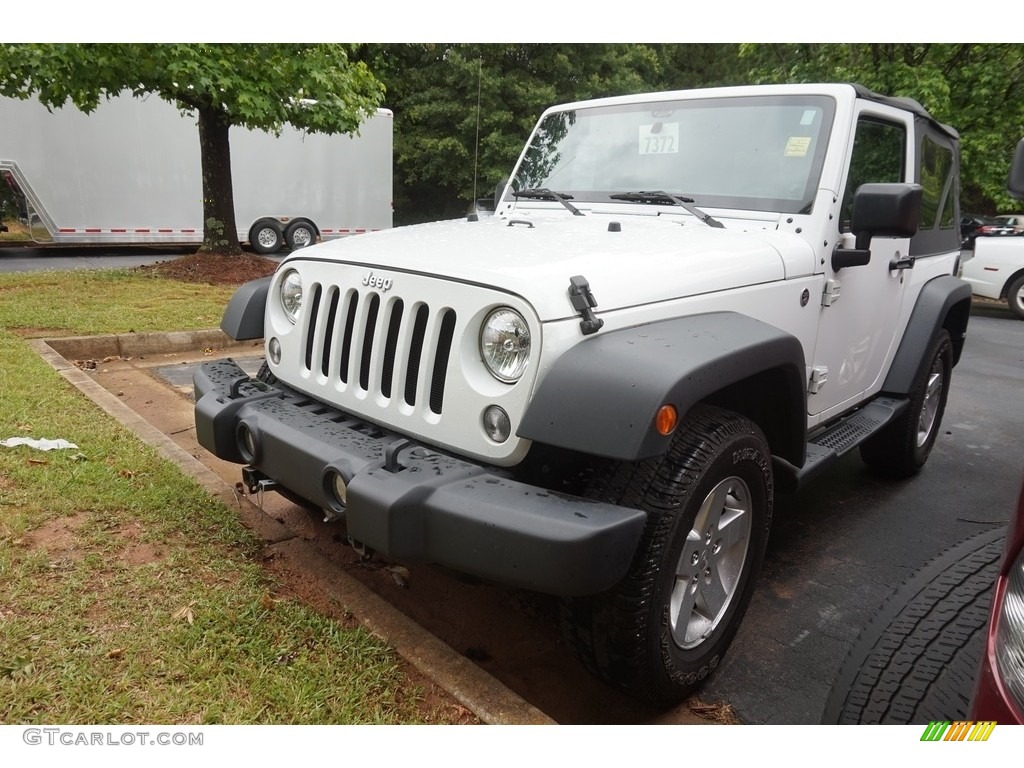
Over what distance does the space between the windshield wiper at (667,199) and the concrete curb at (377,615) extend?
2.03 metres

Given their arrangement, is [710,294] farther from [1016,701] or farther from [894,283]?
[894,283]

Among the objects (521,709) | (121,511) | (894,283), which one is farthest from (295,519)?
(894,283)

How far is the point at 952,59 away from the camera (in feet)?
49.3

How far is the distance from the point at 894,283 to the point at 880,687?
2.62 m

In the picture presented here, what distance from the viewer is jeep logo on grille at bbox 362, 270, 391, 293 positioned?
255 cm

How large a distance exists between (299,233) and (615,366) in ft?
56.3

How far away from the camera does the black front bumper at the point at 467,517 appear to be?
6.34 feet

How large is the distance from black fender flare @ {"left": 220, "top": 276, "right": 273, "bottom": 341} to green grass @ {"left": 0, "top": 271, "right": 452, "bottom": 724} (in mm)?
819

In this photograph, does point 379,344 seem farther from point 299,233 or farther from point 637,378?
point 299,233

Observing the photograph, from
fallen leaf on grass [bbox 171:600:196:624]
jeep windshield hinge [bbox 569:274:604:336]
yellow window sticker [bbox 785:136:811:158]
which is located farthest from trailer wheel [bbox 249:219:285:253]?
jeep windshield hinge [bbox 569:274:604:336]

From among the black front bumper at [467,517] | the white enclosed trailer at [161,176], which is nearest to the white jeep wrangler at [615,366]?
the black front bumper at [467,517]

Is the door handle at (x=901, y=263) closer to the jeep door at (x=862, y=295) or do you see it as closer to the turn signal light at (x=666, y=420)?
the jeep door at (x=862, y=295)

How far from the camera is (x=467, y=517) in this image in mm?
2006

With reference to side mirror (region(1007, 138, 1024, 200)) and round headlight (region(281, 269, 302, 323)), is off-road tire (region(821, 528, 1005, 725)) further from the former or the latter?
round headlight (region(281, 269, 302, 323))
